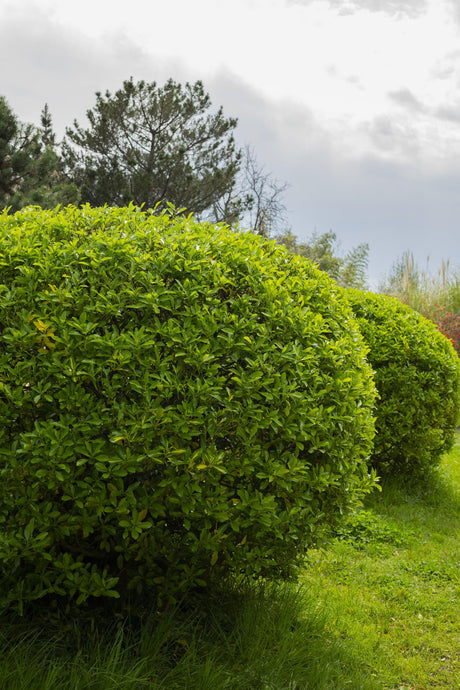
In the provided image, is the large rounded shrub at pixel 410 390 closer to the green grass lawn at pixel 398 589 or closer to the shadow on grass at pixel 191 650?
the green grass lawn at pixel 398 589

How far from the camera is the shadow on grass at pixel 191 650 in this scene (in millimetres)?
2543

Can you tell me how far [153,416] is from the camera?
2.63 m

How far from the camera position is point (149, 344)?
271 centimetres

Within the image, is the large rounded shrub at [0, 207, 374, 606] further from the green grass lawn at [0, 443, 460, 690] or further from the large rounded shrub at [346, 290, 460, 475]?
the large rounded shrub at [346, 290, 460, 475]

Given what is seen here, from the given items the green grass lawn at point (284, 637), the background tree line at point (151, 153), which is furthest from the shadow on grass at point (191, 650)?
the background tree line at point (151, 153)

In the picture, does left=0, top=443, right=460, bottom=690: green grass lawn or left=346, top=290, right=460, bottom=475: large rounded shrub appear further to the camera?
left=346, top=290, right=460, bottom=475: large rounded shrub

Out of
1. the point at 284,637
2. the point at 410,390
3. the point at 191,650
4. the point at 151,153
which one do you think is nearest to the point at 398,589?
the point at 284,637

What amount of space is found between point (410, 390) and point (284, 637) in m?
3.94

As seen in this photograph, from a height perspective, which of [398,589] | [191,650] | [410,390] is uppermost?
[410,390]

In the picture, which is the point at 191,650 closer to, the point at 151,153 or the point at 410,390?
the point at 410,390

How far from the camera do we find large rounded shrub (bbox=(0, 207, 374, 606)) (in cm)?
265

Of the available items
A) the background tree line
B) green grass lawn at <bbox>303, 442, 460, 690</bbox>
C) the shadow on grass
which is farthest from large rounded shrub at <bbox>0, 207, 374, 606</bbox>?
the background tree line

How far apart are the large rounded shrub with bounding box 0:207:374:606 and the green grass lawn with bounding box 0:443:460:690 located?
0.75ft

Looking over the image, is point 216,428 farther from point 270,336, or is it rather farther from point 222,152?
point 222,152
